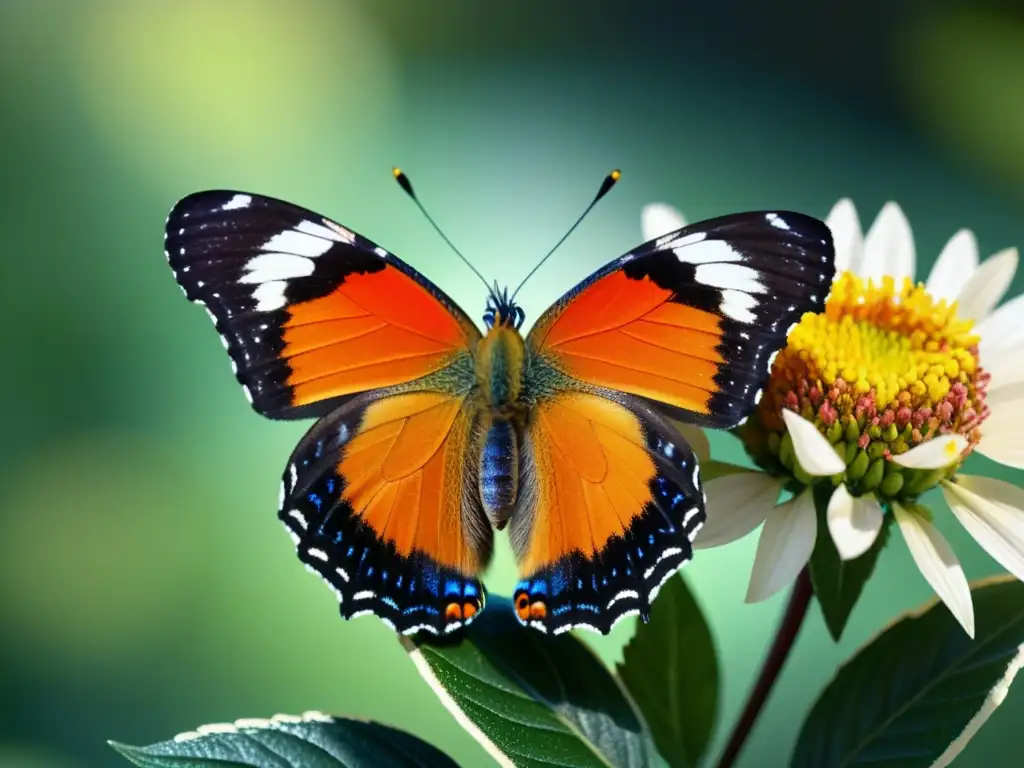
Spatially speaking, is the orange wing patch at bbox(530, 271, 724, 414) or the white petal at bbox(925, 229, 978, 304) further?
the white petal at bbox(925, 229, 978, 304)

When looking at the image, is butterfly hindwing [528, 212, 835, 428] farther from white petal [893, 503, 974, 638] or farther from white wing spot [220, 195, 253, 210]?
white wing spot [220, 195, 253, 210]

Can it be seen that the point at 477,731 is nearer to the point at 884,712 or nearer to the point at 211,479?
the point at 884,712

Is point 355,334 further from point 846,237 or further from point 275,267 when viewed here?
point 846,237

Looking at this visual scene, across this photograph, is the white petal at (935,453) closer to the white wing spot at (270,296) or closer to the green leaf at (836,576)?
the green leaf at (836,576)

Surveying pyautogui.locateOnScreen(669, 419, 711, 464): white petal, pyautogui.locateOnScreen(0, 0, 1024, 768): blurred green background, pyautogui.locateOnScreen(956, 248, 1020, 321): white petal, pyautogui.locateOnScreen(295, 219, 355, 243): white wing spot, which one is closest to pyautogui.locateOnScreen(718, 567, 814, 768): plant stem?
pyautogui.locateOnScreen(669, 419, 711, 464): white petal

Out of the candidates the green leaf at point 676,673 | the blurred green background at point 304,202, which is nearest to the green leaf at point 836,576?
the green leaf at point 676,673

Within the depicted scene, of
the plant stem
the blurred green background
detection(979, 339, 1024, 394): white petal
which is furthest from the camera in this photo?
the blurred green background

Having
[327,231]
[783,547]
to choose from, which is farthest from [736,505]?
[327,231]
